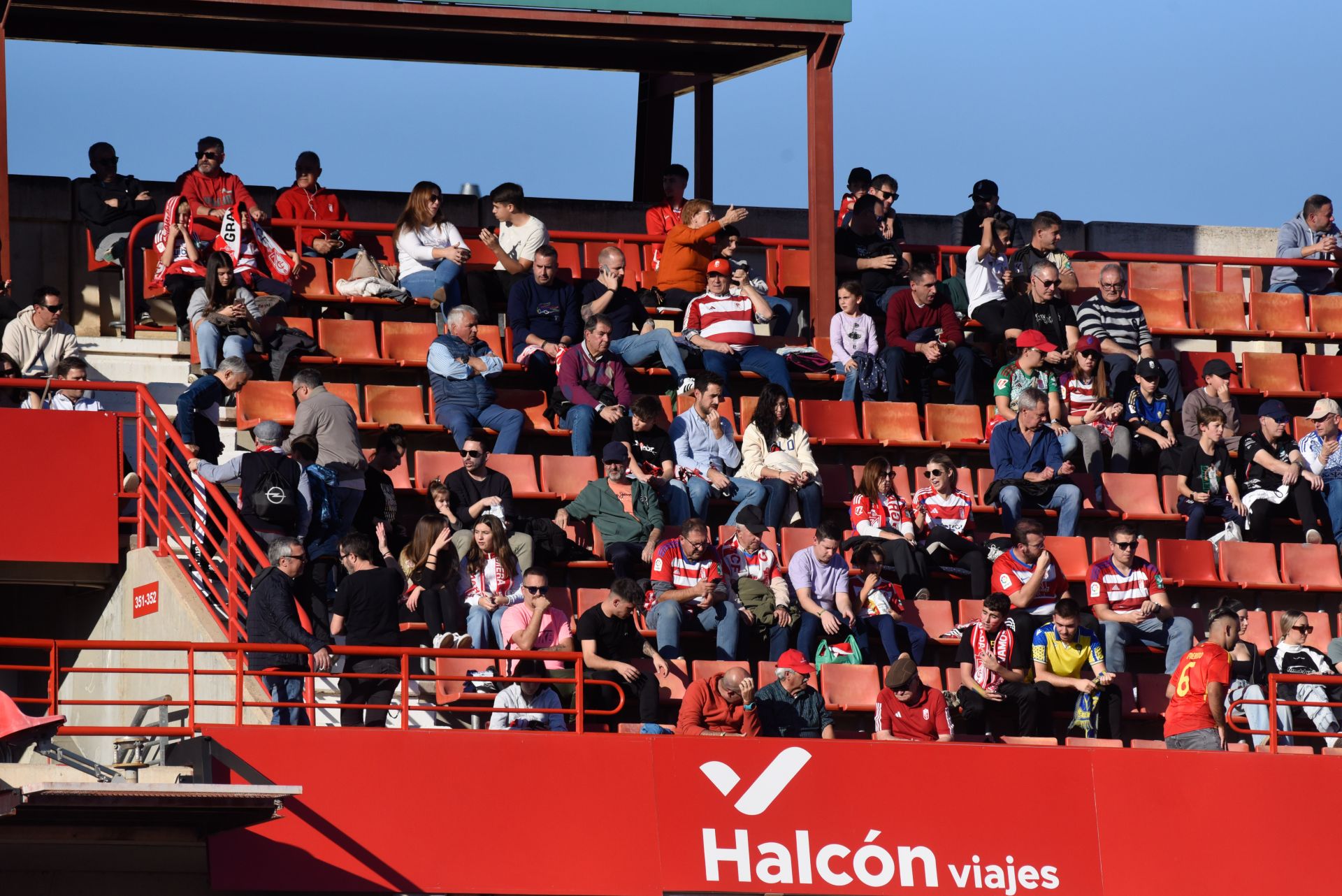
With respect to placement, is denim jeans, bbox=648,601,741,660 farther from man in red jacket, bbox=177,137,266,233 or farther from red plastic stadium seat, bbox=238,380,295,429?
man in red jacket, bbox=177,137,266,233

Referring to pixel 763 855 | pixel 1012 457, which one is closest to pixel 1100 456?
pixel 1012 457

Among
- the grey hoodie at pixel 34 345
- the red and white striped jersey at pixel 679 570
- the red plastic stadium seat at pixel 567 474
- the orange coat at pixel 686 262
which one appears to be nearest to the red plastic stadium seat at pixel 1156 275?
the orange coat at pixel 686 262

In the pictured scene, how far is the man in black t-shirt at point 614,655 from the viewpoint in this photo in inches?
512

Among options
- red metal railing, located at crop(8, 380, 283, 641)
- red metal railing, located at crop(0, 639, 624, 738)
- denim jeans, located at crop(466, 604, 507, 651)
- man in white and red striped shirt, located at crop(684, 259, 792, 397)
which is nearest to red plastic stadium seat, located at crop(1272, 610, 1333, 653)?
man in white and red striped shirt, located at crop(684, 259, 792, 397)

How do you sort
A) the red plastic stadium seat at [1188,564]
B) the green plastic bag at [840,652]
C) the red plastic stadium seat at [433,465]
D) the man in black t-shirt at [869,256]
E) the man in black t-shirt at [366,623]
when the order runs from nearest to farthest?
1. the man in black t-shirt at [366,623]
2. the green plastic bag at [840,652]
3. the red plastic stadium seat at [433,465]
4. the red plastic stadium seat at [1188,564]
5. the man in black t-shirt at [869,256]

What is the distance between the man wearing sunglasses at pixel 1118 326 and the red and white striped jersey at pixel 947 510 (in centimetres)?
265

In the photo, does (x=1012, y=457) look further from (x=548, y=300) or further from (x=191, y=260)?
Answer: (x=191, y=260)

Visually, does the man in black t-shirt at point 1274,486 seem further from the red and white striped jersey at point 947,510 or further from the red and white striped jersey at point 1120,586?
the red and white striped jersey at point 947,510

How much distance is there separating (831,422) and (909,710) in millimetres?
4121

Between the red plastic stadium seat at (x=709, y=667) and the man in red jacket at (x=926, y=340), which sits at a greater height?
the man in red jacket at (x=926, y=340)

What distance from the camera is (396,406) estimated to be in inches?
629

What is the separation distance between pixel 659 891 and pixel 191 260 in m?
6.78

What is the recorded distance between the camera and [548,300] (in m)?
16.7

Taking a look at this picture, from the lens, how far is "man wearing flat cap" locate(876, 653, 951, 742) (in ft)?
42.4
